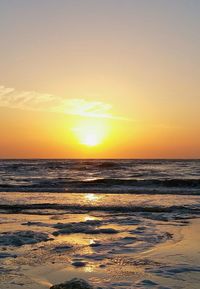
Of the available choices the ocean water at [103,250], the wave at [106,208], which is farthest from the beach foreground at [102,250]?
the wave at [106,208]

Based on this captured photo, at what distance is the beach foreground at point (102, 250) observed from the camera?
22.0ft

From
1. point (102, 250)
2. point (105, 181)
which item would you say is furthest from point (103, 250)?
point (105, 181)

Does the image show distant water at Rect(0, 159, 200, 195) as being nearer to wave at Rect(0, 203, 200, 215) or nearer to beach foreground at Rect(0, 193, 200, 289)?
wave at Rect(0, 203, 200, 215)

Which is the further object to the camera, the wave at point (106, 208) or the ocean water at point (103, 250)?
the wave at point (106, 208)

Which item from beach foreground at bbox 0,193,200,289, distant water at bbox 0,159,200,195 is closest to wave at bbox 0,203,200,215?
beach foreground at bbox 0,193,200,289

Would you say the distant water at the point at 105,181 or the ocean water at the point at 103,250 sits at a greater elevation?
the ocean water at the point at 103,250

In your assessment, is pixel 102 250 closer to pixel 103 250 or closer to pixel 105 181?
pixel 103 250

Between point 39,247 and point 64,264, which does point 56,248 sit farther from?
A: point 64,264

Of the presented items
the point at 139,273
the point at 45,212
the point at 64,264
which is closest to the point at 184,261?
the point at 139,273

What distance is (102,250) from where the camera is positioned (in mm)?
8953

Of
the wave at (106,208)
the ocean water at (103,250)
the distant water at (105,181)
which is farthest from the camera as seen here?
the distant water at (105,181)

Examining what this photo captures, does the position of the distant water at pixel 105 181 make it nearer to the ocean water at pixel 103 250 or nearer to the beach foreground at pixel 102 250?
the ocean water at pixel 103 250

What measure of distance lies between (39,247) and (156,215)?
7211 millimetres

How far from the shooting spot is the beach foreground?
22.0 ft
